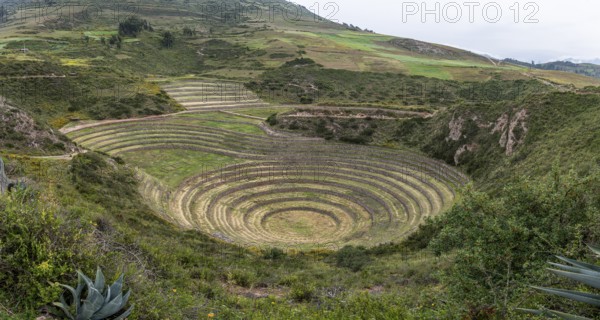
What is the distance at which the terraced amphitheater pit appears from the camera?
31.3 metres

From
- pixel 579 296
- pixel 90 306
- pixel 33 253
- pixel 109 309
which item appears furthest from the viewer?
pixel 33 253

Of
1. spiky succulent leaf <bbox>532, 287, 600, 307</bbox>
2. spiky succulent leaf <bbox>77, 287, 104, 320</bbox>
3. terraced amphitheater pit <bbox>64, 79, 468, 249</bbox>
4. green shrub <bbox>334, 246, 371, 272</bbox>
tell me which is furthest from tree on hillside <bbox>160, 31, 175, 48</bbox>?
spiky succulent leaf <bbox>532, 287, 600, 307</bbox>

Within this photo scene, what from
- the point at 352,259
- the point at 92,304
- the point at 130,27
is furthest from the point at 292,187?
the point at 130,27

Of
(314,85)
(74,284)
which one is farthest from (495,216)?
(314,85)

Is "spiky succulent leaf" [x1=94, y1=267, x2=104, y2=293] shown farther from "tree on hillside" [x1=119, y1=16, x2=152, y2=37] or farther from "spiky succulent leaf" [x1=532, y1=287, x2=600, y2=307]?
"tree on hillside" [x1=119, y1=16, x2=152, y2=37]

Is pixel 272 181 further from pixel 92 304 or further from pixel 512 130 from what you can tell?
pixel 92 304

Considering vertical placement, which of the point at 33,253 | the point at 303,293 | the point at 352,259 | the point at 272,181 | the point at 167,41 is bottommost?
the point at 352,259

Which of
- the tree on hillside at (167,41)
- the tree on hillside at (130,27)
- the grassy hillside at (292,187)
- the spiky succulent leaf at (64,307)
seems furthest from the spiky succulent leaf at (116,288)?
the tree on hillside at (130,27)

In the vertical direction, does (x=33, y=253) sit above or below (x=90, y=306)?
above

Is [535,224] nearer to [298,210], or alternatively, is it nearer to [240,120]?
[298,210]

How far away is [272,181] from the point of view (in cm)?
3969

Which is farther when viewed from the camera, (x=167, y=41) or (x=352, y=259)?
(x=167, y=41)

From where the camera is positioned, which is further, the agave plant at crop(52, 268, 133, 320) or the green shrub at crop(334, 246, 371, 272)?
the green shrub at crop(334, 246, 371, 272)

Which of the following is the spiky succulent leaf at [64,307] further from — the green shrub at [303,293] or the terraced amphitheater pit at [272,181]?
the terraced amphitheater pit at [272,181]
